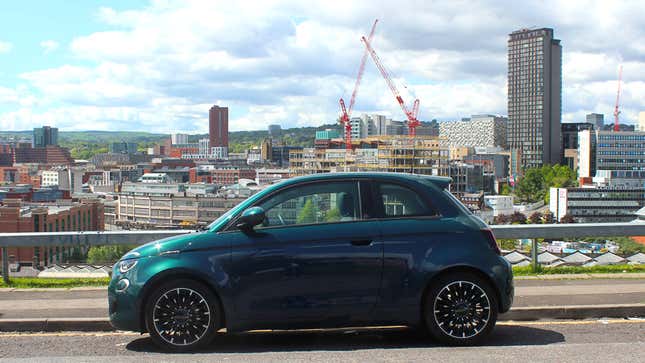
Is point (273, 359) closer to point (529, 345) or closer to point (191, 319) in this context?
point (191, 319)

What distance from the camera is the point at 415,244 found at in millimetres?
7914

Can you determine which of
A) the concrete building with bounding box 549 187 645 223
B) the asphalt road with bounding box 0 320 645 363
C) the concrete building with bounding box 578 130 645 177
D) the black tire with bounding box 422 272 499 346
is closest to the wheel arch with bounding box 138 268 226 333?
the asphalt road with bounding box 0 320 645 363

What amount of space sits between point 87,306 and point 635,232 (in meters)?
8.47

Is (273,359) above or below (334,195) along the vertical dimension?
below

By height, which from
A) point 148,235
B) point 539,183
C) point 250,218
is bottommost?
point 539,183

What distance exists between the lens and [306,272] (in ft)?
25.5

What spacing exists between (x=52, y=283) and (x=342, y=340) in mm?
A: 5751

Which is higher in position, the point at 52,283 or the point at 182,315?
the point at 182,315

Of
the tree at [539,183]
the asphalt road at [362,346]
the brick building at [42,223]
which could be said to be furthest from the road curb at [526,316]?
the tree at [539,183]

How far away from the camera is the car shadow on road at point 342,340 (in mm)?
8016

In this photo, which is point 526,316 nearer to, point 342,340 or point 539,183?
point 342,340

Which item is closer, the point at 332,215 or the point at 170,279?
the point at 170,279

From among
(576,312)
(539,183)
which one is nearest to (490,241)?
(576,312)

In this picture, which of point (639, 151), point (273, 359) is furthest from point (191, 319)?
point (639, 151)
